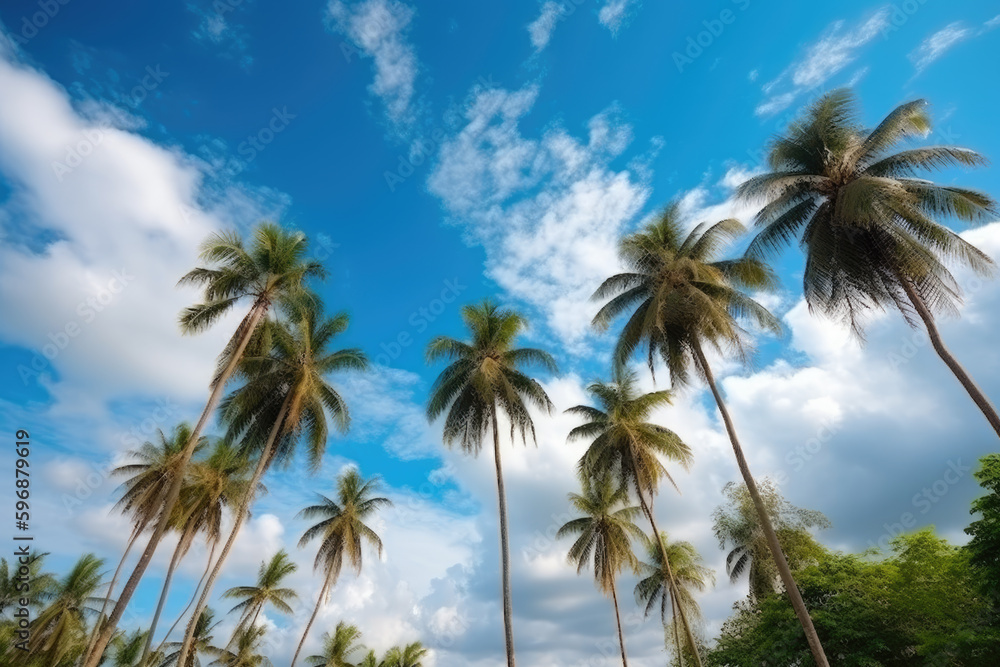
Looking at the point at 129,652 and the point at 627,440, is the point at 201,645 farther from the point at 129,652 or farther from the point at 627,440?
the point at 627,440

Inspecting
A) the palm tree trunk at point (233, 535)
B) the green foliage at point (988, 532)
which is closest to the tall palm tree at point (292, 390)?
the palm tree trunk at point (233, 535)

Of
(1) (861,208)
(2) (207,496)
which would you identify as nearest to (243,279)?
(2) (207,496)

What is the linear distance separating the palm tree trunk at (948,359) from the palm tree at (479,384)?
13320 mm

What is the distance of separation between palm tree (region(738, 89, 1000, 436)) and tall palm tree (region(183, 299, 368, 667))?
1784cm

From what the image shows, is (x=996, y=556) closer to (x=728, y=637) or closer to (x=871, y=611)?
(x=871, y=611)

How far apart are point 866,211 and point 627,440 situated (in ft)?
49.6

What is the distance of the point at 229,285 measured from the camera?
20.8 m

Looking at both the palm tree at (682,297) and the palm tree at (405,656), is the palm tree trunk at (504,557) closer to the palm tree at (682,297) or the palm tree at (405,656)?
the palm tree at (682,297)

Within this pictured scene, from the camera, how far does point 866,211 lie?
1458 cm

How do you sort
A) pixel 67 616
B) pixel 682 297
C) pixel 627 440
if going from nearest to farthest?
pixel 682 297, pixel 627 440, pixel 67 616

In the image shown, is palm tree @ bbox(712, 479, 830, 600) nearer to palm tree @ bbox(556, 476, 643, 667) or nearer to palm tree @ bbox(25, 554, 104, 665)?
palm tree @ bbox(556, 476, 643, 667)

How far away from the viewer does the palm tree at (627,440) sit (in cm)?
2616

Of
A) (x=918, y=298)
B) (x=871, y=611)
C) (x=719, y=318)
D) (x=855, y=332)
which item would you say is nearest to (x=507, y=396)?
(x=719, y=318)

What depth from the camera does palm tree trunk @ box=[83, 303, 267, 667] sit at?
15.7 meters
